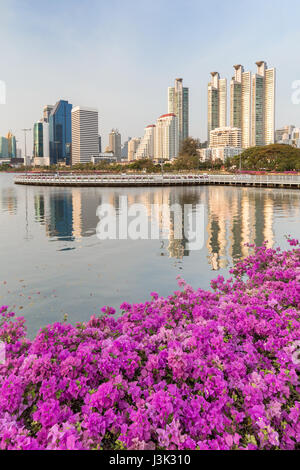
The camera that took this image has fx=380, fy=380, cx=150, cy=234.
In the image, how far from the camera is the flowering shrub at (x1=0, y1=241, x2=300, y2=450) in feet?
9.14

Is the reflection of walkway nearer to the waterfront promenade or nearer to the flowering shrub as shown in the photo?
the flowering shrub

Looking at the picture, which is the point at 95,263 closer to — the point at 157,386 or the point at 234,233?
the point at 234,233

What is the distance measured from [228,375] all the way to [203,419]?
701mm

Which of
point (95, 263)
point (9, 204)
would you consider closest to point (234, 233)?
point (95, 263)

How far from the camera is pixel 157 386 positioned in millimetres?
3328

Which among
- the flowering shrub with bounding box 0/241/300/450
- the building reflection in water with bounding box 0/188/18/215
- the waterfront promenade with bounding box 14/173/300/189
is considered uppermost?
the waterfront promenade with bounding box 14/173/300/189

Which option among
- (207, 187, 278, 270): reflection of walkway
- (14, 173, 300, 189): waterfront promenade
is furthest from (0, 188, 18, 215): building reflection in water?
(14, 173, 300, 189): waterfront promenade

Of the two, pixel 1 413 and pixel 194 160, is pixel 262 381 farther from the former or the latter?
pixel 194 160

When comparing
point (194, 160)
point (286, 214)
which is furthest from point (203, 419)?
point (194, 160)

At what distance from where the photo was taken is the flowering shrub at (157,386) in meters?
2.79

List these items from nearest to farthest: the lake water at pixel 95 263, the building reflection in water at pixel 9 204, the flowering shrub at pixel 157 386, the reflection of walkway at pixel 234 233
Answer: the flowering shrub at pixel 157 386, the lake water at pixel 95 263, the reflection of walkway at pixel 234 233, the building reflection in water at pixel 9 204

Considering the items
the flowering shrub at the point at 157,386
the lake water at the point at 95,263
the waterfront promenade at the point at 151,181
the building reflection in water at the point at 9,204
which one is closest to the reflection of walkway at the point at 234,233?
the lake water at the point at 95,263

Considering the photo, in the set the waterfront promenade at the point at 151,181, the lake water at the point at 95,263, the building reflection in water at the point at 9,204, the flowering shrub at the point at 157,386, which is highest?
the waterfront promenade at the point at 151,181

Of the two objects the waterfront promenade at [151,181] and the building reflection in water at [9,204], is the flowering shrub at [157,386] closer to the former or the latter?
the building reflection in water at [9,204]
